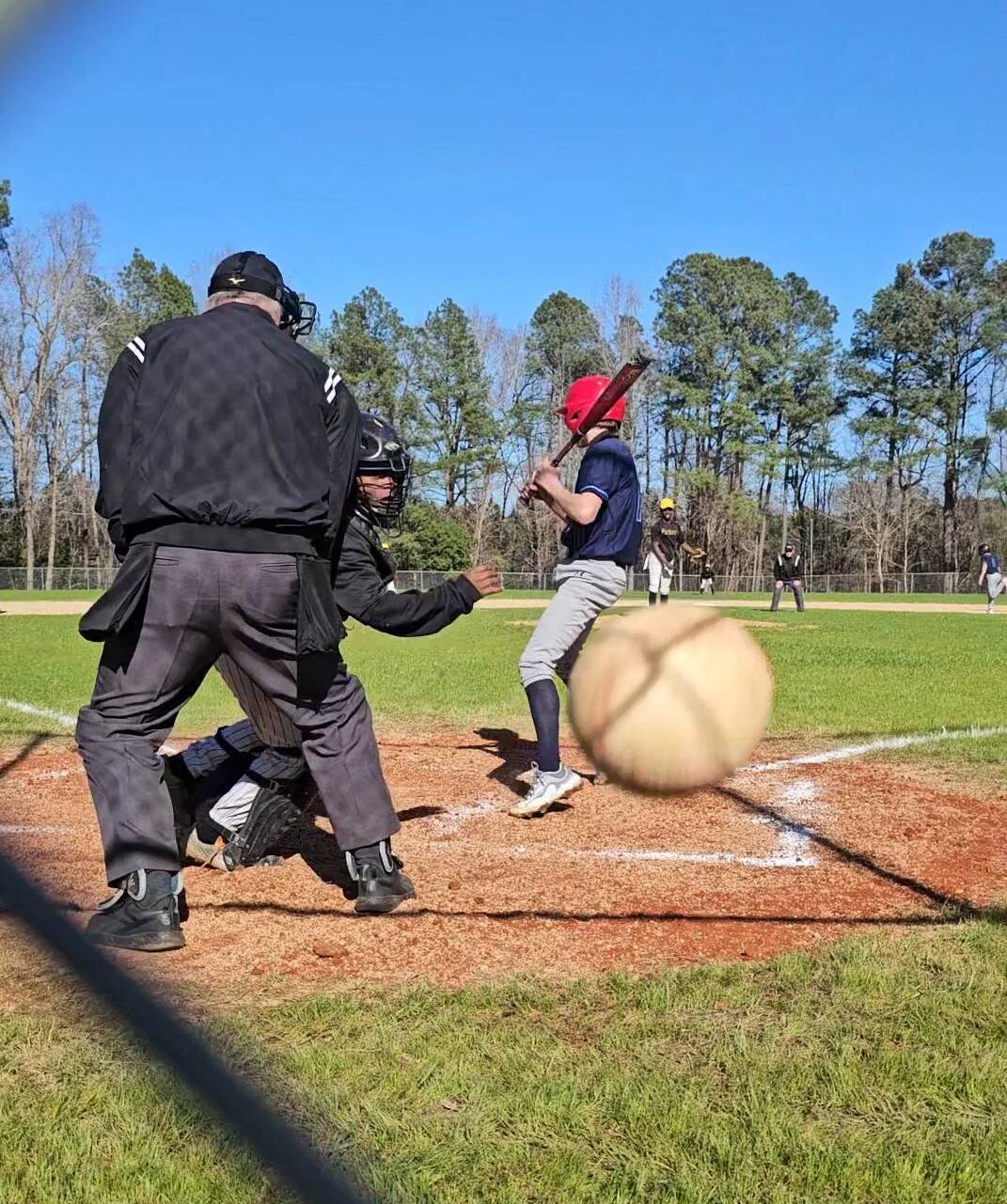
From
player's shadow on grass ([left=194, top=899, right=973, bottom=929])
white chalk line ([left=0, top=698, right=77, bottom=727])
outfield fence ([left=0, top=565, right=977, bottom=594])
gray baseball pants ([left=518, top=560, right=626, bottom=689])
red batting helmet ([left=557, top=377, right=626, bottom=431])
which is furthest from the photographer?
outfield fence ([left=0, top=565, right=977, bottom=594])

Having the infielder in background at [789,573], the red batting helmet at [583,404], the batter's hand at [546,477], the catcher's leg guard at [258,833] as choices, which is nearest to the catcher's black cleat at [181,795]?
the catcher's leg guard at [258,833]

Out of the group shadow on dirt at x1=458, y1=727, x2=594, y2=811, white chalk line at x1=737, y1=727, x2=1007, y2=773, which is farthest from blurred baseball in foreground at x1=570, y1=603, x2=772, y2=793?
white chalk line at x1=737, y1=727, x2=1007, y2=773

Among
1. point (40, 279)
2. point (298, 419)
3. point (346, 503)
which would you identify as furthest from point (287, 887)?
point (40, 279)

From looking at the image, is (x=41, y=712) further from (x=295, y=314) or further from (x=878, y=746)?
(x=878, y=746)

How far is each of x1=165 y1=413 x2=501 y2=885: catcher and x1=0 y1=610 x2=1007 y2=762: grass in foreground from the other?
11.1 ft

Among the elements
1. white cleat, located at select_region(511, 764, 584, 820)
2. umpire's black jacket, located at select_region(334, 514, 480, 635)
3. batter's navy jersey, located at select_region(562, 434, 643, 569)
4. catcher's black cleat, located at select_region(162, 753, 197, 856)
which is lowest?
white cleat, located at select_region(511, 764, 584, 820)

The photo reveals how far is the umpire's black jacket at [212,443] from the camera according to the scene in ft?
11.5

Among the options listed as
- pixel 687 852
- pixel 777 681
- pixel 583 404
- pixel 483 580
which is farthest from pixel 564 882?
pixel 777 681

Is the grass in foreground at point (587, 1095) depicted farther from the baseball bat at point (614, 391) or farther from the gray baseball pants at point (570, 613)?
the gray baseball pants at point (570, 613)

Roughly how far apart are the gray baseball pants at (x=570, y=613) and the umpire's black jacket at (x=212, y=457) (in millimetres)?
2126

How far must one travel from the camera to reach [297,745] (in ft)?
14.2

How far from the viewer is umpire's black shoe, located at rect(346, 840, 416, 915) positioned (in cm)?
393

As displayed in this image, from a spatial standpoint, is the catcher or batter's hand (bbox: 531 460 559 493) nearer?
the catcher

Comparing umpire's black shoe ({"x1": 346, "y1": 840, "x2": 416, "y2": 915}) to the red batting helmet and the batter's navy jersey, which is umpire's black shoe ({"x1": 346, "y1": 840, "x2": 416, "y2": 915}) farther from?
the red batting helmet
